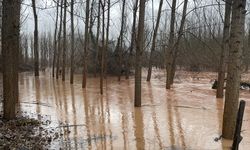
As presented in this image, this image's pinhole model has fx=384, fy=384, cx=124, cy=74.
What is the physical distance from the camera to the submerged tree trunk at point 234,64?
318 inches

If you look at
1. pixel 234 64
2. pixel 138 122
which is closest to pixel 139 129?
pixel 138 122

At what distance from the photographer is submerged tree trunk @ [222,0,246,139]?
318 inches

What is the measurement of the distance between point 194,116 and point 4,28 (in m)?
6.18

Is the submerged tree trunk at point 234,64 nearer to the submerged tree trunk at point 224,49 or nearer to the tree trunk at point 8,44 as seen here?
the tree trunk at point 8,44

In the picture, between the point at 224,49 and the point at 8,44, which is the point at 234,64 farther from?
the point at 224,49

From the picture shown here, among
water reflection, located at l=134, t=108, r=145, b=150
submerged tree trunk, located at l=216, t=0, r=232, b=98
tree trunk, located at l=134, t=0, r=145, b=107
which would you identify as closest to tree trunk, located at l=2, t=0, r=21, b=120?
water reflection, located at l=134, t=108, r=145, b=150

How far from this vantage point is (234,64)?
827 centimetres

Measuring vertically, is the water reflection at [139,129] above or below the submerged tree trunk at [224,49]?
below

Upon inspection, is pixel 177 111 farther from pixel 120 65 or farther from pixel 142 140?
pixel 120 65

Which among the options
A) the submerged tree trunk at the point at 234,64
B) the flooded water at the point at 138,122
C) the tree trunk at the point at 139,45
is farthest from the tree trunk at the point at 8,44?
the submerged tree trunk at the point at 234,64

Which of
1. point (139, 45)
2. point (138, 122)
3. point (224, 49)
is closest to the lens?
point (138, 122)

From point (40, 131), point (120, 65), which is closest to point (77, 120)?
point (40, 131)

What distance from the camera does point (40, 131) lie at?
29.2 feet

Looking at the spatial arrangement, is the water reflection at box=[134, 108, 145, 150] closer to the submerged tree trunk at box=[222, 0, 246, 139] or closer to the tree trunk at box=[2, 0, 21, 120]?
the submerged tree trunk at box=[222, 0, 246, 139]
